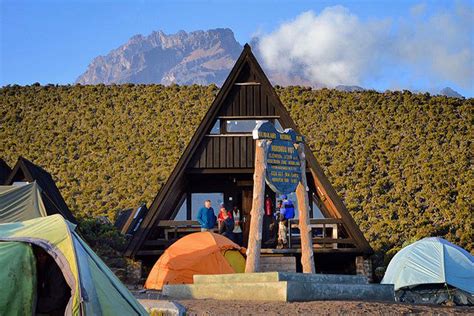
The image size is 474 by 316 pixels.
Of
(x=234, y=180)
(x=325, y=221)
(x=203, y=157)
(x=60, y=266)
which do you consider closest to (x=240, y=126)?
(x=203, y=157)

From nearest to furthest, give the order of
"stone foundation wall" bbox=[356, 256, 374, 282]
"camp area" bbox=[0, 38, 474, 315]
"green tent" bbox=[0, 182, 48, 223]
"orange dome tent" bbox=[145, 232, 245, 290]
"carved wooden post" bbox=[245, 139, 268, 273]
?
"camp area" bbox=[0, 38, 474, 315]
"carved wooden post" bbox=[245, 139, 268, 273]
"orange dome tent" bbox=[145, 232, 245, 290]
"green tent" bbox=[0, 182, 48, 223]
"stone foundation wall" bbox=[356, 256, 374, 282]

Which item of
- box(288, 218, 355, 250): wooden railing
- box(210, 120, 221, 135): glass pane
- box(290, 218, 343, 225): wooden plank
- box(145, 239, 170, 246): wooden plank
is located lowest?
box(145, 239, 170, 246): wooden plank

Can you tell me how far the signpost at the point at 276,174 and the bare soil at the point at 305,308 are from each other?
2.58 meters

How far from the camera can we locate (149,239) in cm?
2239

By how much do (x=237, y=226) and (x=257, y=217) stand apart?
6.98 meters

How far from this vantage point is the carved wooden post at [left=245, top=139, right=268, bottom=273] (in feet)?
52.5

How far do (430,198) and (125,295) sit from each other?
32.9m

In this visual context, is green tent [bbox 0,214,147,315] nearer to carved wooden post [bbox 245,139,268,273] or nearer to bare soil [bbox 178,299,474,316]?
bare soil [bbox 178,299,474,316]

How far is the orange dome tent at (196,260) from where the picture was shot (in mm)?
19391

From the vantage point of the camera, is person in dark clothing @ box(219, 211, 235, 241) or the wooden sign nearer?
the wooden sign

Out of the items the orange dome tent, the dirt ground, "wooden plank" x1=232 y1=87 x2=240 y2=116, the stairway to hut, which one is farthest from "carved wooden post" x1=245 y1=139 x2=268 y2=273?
"wooden plank" x1=232 y1=87 x2=240 y2=116

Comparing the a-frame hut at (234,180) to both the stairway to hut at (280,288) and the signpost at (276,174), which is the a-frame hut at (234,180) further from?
the stairway to hut at (280,288)

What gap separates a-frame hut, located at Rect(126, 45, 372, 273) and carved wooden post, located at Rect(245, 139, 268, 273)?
556 centimetres

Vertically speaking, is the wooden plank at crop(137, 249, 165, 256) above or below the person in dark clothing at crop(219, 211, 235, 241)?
below
